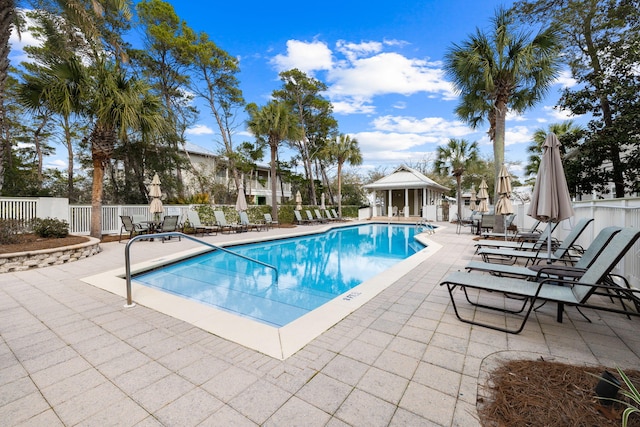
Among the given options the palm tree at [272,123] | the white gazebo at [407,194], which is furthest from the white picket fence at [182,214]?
the white gazebo at [407,194]

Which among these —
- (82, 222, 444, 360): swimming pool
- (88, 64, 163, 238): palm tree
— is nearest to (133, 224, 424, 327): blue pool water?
(82, 222, 444, 360): swimming pool

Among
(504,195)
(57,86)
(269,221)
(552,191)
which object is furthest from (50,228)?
(504,195)

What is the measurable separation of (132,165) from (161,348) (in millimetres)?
15465

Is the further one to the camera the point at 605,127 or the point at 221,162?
the point at 221,162

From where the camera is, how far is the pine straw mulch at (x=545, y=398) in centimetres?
164

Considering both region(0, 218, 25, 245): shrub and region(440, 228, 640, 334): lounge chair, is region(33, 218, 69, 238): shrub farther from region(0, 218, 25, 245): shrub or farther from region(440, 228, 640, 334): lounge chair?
region(440, 228, 640, 334): lounge chair

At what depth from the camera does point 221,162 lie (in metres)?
21.5

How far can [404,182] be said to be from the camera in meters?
22.7

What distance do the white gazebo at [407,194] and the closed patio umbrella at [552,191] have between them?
17884 mm

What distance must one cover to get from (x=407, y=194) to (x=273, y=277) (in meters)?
18.7

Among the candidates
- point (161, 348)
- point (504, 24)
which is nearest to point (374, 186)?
point (504, 24)

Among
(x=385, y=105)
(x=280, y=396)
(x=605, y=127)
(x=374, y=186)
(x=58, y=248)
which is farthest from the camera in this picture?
(x=385, y=105)

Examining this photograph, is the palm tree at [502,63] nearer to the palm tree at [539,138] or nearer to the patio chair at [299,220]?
the palm tree at [539,138]

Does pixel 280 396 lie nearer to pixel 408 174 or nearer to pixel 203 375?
pixel 203 375
